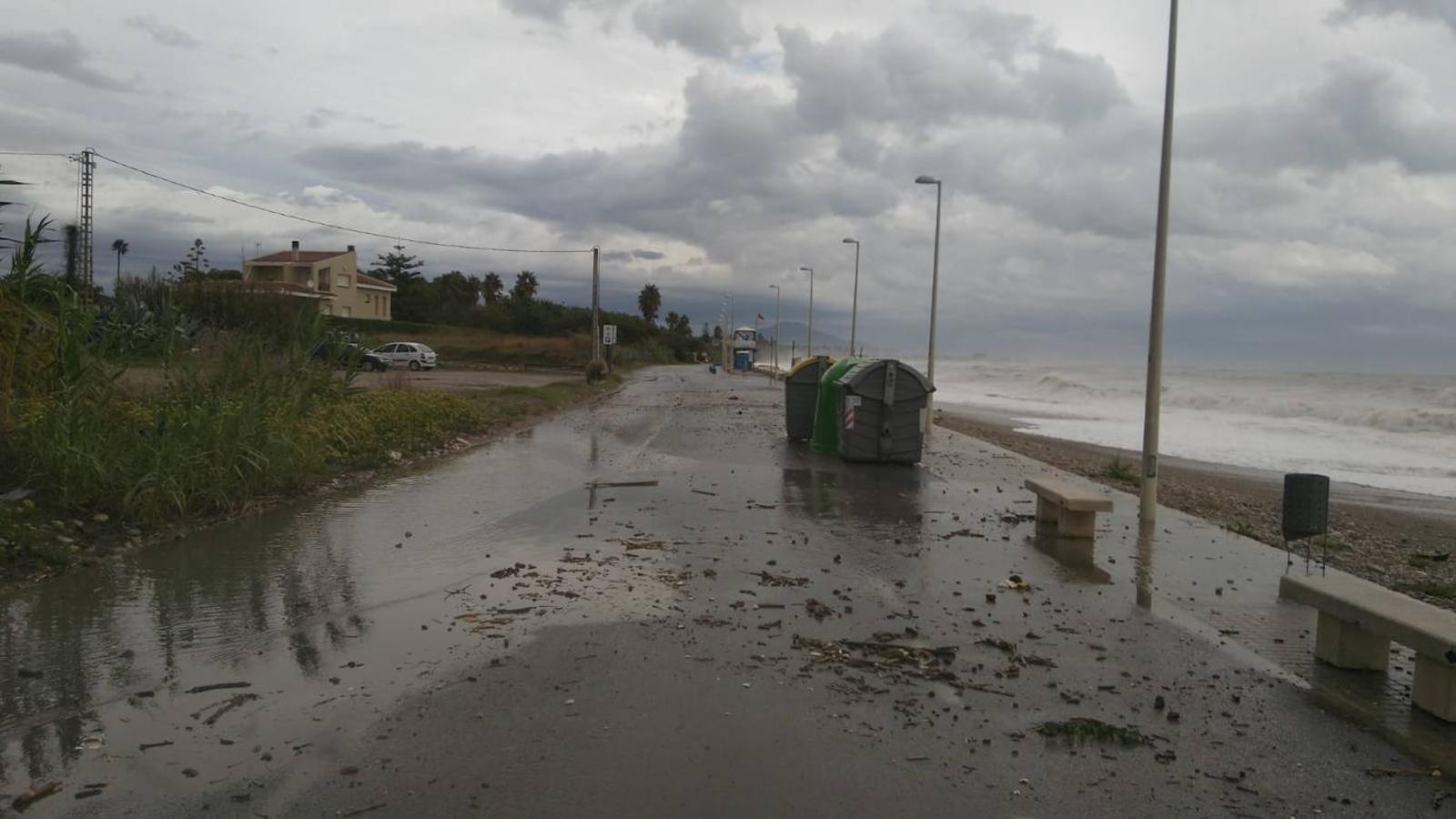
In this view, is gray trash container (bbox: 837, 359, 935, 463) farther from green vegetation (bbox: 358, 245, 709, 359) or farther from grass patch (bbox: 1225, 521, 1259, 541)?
green vegetation (bbox: 358, 245, 709, 359)

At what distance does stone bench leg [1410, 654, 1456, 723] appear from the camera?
482 centimetres

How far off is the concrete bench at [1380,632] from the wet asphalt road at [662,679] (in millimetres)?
191

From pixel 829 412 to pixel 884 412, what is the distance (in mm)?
1681

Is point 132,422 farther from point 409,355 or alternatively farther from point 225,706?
point 409,355

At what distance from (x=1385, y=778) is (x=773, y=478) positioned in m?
9.46

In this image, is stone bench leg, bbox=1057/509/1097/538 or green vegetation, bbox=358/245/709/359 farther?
green vegetation, bbox=358/245/709/359

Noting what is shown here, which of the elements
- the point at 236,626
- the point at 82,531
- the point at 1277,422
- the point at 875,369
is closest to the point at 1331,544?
the point at 875,369

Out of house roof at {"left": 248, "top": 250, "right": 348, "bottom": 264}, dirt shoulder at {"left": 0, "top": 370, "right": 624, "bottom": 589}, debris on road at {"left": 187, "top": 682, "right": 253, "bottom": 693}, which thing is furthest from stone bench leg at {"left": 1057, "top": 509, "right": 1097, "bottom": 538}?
house roof at {"left": 248, "top": 250, "right": 348, "bottom": 264}

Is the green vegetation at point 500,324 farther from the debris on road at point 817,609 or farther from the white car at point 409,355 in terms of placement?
the debris on road at point 817,609

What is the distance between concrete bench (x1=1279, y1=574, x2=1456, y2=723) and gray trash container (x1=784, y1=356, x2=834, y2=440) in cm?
1251

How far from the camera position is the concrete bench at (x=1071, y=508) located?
9398 mm

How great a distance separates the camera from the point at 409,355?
45.8 metres

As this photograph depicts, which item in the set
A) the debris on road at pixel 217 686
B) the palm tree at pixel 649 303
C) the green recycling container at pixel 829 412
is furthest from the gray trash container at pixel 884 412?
the palm tree at pixel 649 303

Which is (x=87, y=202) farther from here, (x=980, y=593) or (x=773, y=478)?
(x=980, y=593)
